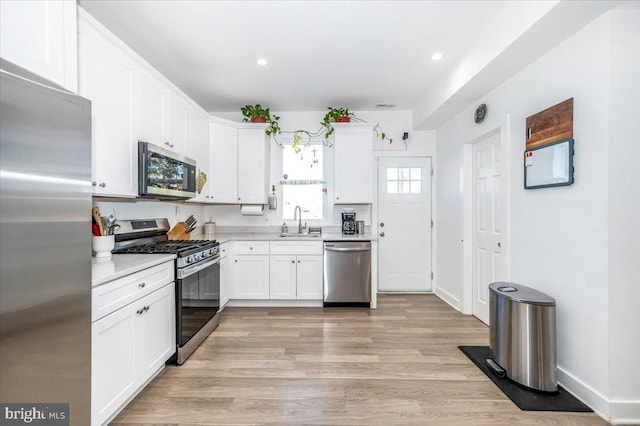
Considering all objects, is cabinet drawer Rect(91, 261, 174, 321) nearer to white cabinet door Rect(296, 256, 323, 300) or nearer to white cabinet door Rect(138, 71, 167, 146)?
white cabinet door Rect(138, 71, 167, 146)

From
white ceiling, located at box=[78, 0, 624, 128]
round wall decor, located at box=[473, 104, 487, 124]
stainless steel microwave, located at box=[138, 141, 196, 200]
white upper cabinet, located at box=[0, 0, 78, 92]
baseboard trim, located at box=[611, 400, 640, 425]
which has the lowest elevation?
baseboard trim, located at box=[611, 400, 640, 425]

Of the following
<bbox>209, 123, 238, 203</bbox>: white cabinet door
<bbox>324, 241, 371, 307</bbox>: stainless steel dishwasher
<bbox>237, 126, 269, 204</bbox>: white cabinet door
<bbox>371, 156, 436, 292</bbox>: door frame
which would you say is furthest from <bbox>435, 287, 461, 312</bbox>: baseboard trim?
<bbox>209, 123, 238, 203</bbox>: white cabinet door

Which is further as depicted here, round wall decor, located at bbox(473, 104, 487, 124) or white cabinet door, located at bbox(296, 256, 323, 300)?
white cabinet door, located at bbox(296, 256, 323, 300)

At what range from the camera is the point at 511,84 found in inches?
103

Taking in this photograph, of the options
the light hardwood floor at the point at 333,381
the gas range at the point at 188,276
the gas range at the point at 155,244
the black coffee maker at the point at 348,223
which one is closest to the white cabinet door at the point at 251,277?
the light hardwood floor at the point at 333,381

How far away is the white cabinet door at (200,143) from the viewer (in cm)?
328

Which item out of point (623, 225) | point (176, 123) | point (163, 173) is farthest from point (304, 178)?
point (623, 225)

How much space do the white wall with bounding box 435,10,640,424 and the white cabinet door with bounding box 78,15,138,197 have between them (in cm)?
317

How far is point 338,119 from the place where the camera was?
4023 millimetres

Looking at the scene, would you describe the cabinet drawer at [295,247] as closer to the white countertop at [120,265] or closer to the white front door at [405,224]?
the white front door at [405,224]

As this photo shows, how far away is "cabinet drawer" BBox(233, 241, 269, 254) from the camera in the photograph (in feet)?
12.3

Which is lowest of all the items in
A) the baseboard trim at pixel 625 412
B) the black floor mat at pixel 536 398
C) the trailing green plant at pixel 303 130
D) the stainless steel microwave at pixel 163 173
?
the black floor mat at pixel 536 398

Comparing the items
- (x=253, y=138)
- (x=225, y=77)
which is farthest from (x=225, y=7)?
(x=253, y=138)

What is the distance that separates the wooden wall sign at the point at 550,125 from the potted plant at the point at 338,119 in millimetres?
2124
